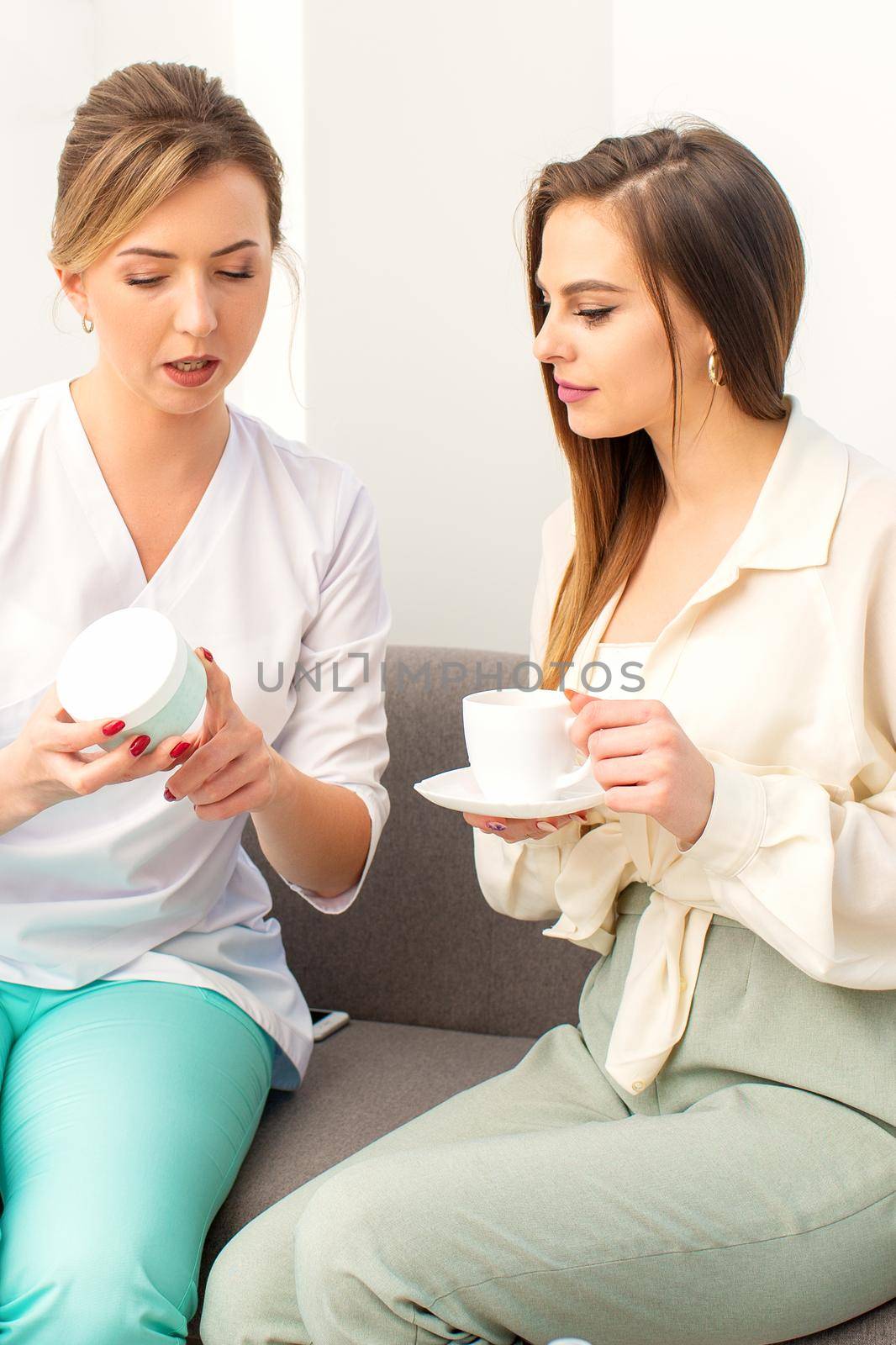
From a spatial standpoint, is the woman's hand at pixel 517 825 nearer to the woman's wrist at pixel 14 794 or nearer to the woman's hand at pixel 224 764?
the woman's hand at pixel 224 764

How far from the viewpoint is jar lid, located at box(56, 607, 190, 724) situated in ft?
3.39

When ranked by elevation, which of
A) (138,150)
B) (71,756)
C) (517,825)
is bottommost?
(517,825)

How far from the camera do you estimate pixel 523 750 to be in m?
1.11

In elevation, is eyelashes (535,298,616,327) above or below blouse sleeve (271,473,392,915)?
above

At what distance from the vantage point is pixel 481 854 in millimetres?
1461

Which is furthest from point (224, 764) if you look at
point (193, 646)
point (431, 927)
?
point (431, 927)

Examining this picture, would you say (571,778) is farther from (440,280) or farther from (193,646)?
(440,280)

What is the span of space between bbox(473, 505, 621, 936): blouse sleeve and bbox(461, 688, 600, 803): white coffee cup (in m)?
0.18

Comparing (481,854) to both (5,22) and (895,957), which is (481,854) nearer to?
(895,957)

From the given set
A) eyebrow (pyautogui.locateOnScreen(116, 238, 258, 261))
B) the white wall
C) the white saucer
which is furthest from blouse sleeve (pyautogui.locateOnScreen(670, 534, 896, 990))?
the white wall

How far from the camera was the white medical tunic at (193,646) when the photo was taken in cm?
139

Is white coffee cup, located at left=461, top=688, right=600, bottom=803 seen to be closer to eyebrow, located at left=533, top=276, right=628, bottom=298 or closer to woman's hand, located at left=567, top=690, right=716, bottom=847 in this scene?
woman's hand, located at left=567, top=690, right=716, bottom=847

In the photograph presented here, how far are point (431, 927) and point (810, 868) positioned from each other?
821mm

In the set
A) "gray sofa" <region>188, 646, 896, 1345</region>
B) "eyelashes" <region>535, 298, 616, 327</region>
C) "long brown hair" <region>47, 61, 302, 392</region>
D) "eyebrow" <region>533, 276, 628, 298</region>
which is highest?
"long brown hair" <region>47, 61, 302, 392</region>
